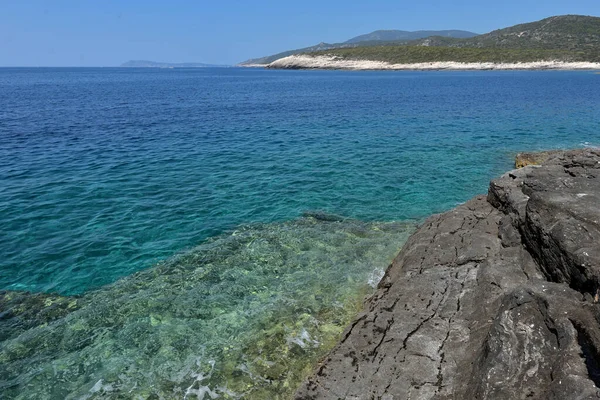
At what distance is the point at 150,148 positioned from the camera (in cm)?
3488

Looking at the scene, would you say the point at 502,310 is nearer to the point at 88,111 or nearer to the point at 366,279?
the point at 366,279

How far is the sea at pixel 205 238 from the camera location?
10.4 metres

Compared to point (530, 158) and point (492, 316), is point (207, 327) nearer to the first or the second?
point (492, 316)

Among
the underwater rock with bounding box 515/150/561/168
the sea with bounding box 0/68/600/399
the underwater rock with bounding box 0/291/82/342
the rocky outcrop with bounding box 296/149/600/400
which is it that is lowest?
the underwater rock with bounding box 0/291/82/342

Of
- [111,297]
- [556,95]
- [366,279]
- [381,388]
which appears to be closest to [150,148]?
[111,297]

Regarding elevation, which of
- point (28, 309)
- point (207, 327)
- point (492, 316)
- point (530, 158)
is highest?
point (492, 316)

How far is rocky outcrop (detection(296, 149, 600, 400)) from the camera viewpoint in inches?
257

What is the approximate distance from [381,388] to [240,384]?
362 cm

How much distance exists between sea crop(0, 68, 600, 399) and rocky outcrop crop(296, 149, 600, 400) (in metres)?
2.02

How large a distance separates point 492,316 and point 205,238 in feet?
42.4

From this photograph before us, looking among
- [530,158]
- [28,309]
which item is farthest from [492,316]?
[530,158]

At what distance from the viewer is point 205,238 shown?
711 inches

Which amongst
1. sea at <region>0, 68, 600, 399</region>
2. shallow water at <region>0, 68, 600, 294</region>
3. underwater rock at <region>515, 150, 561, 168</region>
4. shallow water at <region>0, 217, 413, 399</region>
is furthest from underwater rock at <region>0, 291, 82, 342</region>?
underwater rock at <region>515, 150, 561, 168</region>

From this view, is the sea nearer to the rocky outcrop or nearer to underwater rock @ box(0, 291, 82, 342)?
underwater rock @ box(0, 291, 82, 342)
